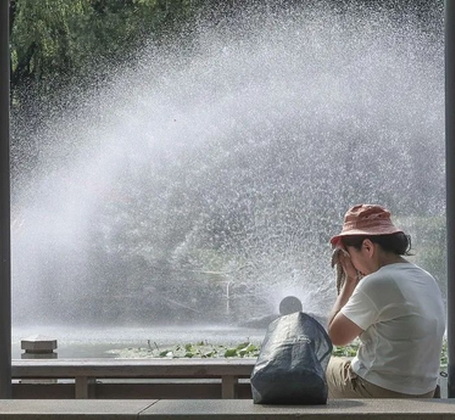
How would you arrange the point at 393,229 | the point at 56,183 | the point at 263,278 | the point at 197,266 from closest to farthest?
the point at 393,229 < the point at 263,278 < the point at 197,266 < the point at 56,183

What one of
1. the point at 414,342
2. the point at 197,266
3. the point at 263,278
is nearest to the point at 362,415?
the point at 414,342

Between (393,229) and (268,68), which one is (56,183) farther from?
(393,229)

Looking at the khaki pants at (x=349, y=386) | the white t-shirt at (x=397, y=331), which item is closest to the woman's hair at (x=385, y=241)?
the white t-shirt at (x=397, y=331)

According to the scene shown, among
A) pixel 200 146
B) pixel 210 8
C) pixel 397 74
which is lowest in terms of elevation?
pixel 200 146

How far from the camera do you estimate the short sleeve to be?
530cm

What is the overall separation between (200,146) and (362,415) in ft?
53.4

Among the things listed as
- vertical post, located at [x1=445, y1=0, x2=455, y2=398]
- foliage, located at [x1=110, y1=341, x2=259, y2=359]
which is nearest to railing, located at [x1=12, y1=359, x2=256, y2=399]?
foliage, located at [x1=110, y1=341, x2=259, y2=359]

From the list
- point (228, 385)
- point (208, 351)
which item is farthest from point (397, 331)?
point (208, 351)

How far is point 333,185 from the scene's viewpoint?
20.4 meters

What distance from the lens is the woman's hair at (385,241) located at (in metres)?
5.62

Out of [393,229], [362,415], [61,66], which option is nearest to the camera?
[362,415]

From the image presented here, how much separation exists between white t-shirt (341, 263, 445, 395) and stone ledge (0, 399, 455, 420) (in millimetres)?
614

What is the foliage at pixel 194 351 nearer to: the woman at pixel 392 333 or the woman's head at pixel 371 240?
the woman's head at pixel 371 240

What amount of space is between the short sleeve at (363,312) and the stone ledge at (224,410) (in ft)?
2.18
